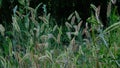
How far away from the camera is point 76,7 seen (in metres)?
5.41

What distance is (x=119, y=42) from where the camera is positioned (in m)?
3.43

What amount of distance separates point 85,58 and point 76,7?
234 cm

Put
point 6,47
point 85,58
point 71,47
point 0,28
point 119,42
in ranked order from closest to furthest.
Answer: point 71,47, point 0,28, point 85,58, point 119,42, point 6,47

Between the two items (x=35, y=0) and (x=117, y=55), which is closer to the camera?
(x=117, y=55)

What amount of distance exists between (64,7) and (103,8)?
52 cm

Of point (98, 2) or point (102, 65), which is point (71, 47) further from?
point (98, 2)

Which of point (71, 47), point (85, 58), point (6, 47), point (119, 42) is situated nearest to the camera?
point (71, 47)

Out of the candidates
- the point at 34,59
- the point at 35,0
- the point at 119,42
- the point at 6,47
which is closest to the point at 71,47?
the point at 34,59

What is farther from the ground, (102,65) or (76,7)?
(76,7)

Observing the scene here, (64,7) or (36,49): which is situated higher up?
(64,7)

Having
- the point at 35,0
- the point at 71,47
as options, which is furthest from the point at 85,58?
the point at 35,0

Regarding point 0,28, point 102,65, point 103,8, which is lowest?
point 102,65

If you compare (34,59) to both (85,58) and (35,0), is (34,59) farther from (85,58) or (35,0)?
(35,0)

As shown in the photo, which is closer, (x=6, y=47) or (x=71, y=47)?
(x=71, y=47)
